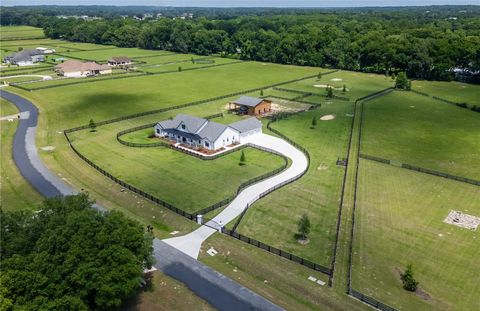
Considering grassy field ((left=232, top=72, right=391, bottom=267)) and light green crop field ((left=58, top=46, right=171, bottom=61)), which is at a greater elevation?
light green crop field ((left=58, top=46, right=171, bottom=61))

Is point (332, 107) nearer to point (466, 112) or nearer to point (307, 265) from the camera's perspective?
point (466, 112)

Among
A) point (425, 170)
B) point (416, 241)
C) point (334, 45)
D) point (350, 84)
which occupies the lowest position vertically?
point (416, 241)

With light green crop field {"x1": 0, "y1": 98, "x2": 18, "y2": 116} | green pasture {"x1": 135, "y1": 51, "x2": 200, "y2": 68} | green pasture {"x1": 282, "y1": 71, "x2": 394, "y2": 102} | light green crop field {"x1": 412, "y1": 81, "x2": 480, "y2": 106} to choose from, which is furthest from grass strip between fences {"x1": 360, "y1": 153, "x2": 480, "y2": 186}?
green pasture {"x1": 135, "y1": 51, "x2": 200, "y2": 68}

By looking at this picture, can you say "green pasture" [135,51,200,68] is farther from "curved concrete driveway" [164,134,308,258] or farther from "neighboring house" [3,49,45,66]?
"curved concrete driveway" [164,134,308,258]

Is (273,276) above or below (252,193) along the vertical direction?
below

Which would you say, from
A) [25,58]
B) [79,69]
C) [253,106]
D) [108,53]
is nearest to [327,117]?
[253,106]

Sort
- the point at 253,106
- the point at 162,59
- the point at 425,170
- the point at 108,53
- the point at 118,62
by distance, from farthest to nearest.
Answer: the point at 108,53 < the point at 162,59 < the point at 118,62 < the point at 253,106 < the point at 425,170

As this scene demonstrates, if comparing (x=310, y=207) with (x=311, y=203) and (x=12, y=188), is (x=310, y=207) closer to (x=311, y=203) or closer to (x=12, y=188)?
(x=311, y=203)
